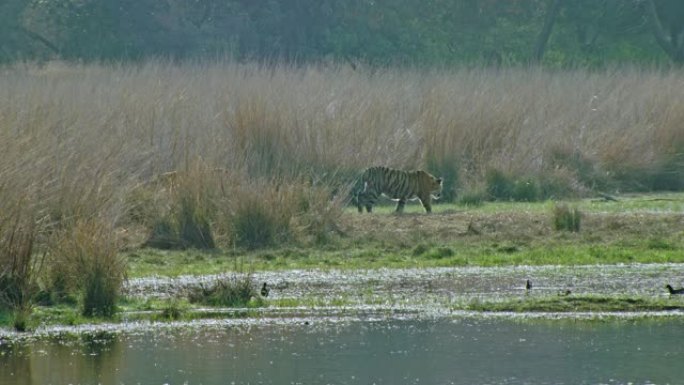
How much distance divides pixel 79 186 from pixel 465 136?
27.5 feet

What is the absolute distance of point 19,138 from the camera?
1556cm

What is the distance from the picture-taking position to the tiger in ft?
65.5

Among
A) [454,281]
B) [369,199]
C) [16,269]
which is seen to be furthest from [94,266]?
[369,199]

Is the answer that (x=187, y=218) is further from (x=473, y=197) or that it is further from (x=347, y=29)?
(x=347, y=29)

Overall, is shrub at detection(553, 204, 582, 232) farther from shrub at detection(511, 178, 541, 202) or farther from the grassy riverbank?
shrub at detection(511, 178, 541, 202)

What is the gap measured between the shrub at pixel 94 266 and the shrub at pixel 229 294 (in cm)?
83

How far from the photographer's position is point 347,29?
140 feet

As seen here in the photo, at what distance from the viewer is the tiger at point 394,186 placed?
20.0m

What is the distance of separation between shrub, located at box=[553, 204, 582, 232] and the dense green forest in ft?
71.6

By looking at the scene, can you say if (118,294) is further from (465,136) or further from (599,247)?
(465,136)

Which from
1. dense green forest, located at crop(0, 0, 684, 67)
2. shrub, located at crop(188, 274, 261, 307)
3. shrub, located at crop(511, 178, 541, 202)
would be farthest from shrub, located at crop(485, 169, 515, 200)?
dense green forest, located at crop(0, 0, 684, 67)

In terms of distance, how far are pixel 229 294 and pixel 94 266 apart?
4.26 ft

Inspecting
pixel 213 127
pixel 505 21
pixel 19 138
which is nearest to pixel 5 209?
pixel 19 138

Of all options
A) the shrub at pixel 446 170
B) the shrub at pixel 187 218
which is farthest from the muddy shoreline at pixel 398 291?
the shrub at pixel 446 170
